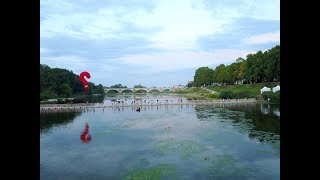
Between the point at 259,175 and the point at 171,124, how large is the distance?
970 inches

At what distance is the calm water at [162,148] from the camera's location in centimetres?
2227

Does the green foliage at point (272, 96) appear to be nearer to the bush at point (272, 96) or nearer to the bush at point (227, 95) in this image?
the bush at point (272, 96)

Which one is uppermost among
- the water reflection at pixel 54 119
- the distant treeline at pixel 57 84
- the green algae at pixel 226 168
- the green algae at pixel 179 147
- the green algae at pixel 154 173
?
the distant treeline at pixel 57 84

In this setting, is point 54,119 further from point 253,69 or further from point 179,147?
point 253,69

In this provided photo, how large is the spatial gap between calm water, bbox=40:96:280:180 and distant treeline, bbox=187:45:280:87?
2778 cm

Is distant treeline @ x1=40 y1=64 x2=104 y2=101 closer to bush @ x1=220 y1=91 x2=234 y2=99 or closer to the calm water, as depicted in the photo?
the calm water

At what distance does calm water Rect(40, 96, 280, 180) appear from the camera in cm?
2227

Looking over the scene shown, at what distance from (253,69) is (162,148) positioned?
59.4m

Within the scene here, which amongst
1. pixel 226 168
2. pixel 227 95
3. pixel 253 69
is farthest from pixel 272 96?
pixel 226 168

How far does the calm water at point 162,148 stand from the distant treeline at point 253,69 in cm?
2778

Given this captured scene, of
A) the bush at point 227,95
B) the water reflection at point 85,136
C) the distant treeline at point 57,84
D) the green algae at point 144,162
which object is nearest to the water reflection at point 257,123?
the green algae at point 144,162

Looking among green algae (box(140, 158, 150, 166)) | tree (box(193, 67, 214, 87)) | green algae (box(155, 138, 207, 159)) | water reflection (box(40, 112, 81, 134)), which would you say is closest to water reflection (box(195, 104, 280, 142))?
green algae (box(155, 138, 207, 159))
